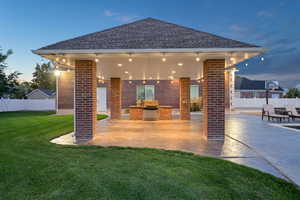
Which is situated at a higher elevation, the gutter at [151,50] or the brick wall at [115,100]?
the gutter at [151,50]

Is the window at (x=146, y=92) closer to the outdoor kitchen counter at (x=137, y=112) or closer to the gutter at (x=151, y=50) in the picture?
the outdoor kitchen counter at (x=137, y=112)

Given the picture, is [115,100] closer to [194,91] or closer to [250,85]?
[194,91]

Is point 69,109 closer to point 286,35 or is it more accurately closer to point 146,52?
point 146,52

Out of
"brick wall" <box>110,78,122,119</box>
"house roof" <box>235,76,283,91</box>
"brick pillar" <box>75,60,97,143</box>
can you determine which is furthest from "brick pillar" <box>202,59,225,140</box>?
"house roof" <box>235,76,283,91</box>

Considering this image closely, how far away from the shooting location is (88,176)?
10.2 feet

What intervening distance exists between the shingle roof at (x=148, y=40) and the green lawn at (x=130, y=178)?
298 centimetres

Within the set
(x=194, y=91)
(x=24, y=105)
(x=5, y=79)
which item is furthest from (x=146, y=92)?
(x=5, y=79)

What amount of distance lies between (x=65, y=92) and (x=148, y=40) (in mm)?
12750

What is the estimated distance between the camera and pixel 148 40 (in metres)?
5.75

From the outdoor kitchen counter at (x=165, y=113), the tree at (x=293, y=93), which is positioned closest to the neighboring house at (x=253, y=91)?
the tree at (x=293, y=93)

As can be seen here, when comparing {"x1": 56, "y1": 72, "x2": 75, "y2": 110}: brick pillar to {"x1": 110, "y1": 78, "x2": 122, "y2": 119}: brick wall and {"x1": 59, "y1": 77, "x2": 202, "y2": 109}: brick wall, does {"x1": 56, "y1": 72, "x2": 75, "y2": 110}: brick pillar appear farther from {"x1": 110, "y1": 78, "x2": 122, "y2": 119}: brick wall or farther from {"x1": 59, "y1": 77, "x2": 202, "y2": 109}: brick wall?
{"x1": 110, "y1": 78, "x2": 122, "y2": 119}: brick wall

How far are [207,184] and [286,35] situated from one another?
43.1 metres

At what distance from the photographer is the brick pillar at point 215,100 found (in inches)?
242

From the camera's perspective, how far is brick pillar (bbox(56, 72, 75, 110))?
53.0ft
